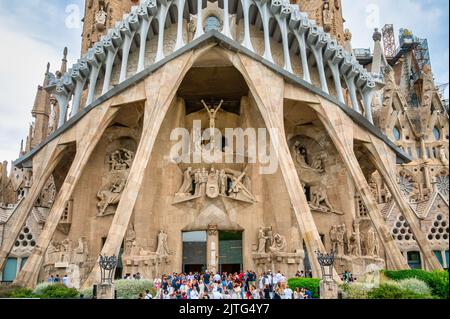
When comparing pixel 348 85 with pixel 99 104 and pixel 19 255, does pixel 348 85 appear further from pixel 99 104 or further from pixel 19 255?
pixel 19 255

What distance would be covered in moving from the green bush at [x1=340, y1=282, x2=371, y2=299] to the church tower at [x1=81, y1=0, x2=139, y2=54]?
20328mm

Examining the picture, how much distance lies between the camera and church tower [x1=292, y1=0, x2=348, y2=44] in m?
26.3

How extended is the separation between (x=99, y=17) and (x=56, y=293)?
1816 centimetres

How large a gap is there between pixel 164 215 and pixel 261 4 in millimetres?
11281

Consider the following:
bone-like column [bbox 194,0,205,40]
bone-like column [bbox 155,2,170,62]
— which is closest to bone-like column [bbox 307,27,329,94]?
bone-like column [bbox 194,0,205,40]

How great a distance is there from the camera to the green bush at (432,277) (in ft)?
39.9

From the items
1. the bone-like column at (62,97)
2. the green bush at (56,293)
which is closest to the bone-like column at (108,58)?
the bone-like column at (62,97)

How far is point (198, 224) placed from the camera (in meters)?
21.1

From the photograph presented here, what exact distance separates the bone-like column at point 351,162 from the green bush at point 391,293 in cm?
662

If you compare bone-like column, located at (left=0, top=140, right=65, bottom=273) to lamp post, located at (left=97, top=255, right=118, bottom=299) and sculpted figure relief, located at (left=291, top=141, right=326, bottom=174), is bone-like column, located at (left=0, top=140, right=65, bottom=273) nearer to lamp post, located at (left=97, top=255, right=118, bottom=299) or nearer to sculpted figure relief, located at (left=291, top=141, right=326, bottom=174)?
lamp post, located at (left=97, top=255, right=118, bottom=299)

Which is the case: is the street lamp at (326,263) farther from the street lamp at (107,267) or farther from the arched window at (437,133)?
the arched window at (437,133)

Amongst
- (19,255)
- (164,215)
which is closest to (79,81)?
(164,215)

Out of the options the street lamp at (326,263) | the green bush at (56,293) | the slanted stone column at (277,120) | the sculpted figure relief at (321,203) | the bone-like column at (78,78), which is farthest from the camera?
the sculpted figure relief at (321,203)
